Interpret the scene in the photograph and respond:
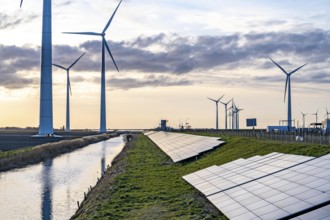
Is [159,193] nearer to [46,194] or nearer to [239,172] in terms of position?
[239,172]

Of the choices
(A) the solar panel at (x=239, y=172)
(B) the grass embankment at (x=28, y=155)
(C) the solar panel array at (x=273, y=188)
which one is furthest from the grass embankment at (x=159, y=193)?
(B) the grass embankment at (x=28, y=155)

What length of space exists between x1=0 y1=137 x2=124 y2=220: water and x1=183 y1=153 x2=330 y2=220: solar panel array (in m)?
11.6

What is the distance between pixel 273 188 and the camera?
2881cm

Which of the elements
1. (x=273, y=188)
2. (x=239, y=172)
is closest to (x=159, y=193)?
(x=239, y=172)

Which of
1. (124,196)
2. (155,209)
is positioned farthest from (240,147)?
(155,209)

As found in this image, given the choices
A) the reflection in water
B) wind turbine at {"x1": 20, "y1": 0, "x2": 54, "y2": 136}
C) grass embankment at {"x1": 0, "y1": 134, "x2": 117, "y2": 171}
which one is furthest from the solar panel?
wind turbine at {"x1": 20, "y1": 0, "x2": 54, "y2": 136}

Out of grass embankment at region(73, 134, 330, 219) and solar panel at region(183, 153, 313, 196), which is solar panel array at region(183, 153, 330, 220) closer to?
solar panel at region(183, 153, 313, 196)

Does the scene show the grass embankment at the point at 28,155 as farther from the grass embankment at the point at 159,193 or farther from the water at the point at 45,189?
the grass embankment at the point at 159,193

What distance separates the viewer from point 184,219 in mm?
27047

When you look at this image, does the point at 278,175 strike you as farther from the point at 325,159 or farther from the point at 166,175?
the point at 166,175

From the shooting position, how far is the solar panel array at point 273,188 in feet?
79.0

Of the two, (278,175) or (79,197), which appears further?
(79,197)

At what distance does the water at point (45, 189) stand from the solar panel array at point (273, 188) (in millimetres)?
11590

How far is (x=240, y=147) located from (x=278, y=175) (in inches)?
1053
